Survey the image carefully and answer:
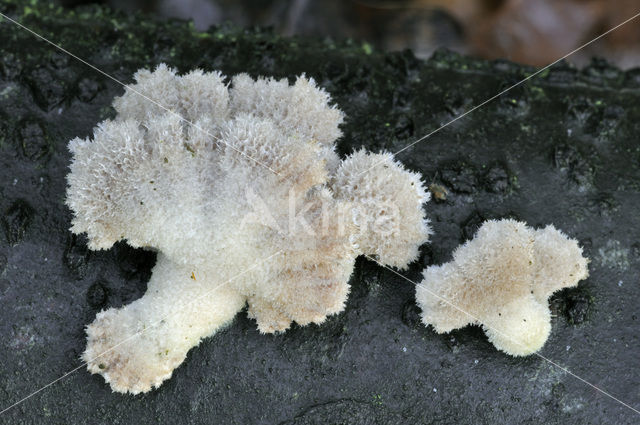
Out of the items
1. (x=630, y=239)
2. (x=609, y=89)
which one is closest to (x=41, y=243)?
(x=630, y=239)

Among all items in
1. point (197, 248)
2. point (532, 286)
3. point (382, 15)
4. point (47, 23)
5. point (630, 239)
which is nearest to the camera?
point (197, 248)

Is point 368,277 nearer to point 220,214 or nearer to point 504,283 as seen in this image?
point 504,283

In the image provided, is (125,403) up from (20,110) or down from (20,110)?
down

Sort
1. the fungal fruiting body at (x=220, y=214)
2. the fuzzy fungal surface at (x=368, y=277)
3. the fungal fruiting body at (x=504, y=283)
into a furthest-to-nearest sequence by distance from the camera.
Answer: the fuzzy fungal surface at (x=368, y=277) → the fungal fruiting body at (x=504, y=283) → the fungal fruiting body at (x=220, y=214)

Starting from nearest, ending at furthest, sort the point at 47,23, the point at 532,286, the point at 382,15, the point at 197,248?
the point at 197,248 < the point at 532,286 < the point at 47,23 < the point at 382,15

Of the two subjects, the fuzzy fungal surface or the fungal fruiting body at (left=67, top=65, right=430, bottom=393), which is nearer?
the fungal fruiting body at (left=67, top=65, right=430, bottom=393)

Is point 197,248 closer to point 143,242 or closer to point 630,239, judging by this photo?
point 143,242
